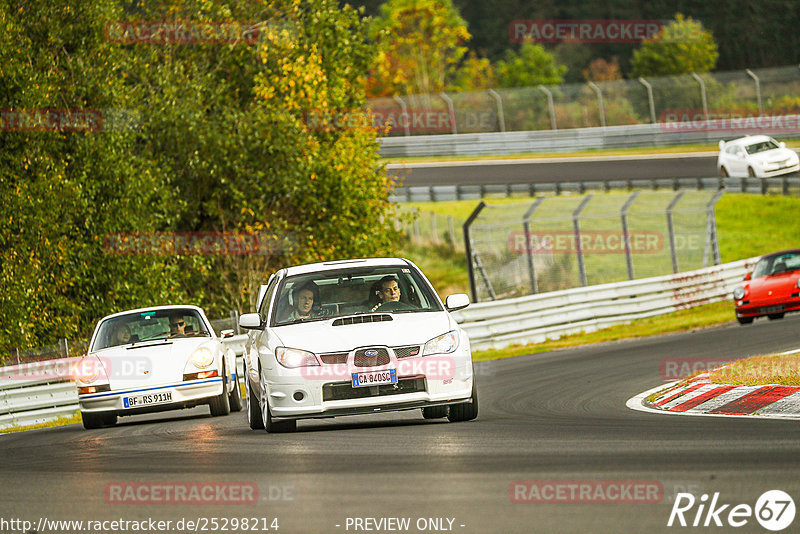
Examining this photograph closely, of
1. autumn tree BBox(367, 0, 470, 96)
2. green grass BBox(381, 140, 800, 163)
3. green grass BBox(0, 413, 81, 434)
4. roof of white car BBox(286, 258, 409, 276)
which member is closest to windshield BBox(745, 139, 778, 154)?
green grass BBox(381, 140, 800, 163)

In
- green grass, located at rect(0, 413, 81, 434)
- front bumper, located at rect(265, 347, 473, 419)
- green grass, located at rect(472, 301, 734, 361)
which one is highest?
front bumper, located at rect(265, 347, 473, 419)

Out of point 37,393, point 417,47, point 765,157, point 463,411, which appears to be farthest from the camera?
point 417,47

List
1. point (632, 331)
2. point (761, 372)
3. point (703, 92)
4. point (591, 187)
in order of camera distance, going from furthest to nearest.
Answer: point (703, 92), point (591, 187), point (632, 331), point (761, 372)

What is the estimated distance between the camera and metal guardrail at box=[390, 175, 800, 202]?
4319cm

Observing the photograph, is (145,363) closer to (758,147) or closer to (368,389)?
(368,389)

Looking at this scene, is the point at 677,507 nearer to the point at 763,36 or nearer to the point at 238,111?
the point at 238,111

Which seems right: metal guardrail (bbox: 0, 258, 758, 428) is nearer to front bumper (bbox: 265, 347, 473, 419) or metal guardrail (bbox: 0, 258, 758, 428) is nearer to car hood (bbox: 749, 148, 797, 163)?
front bumper (bbox: 265, 347, 473, 419)

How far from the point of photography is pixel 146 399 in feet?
45.5

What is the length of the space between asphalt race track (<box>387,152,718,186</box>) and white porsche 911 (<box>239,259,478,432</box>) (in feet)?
121

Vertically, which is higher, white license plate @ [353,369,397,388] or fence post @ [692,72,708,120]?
fence post @ [692,72,708,120]

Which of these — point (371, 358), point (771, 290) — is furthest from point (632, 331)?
point (371, 358)

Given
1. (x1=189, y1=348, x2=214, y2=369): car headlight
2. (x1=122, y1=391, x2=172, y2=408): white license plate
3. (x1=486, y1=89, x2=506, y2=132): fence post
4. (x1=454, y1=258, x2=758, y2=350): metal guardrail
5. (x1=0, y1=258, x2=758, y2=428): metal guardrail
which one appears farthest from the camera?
(x1=486, y1=89, x2=506, y2=132): fence post

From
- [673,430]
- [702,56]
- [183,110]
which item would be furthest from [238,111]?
[702,56]

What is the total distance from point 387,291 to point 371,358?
1.25 m
